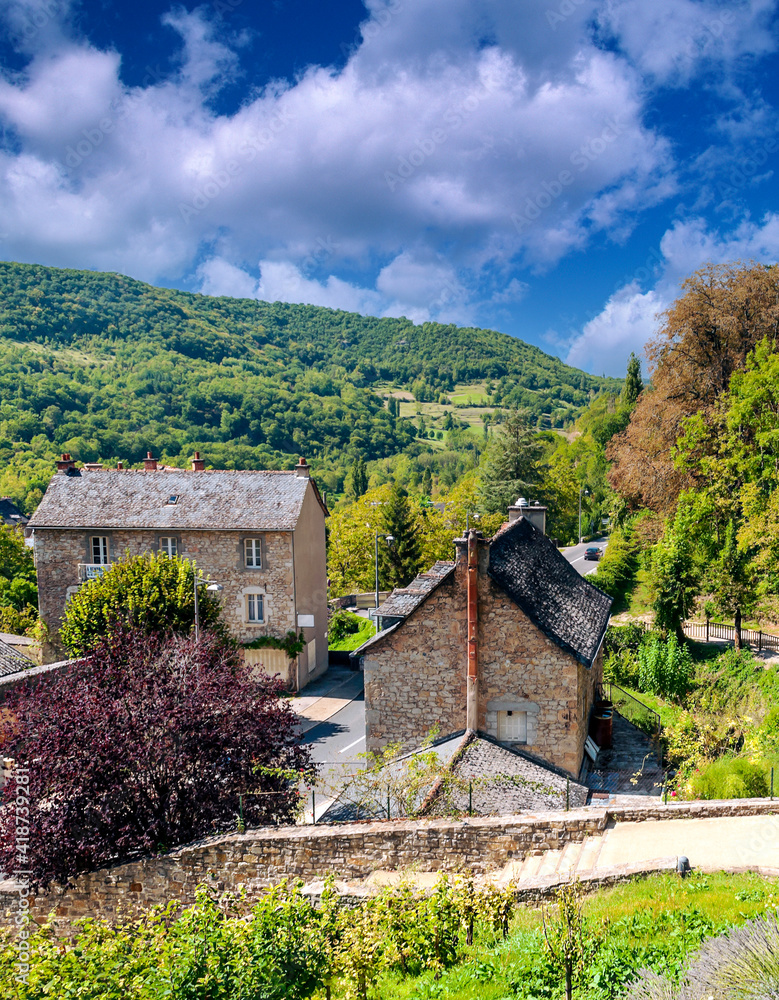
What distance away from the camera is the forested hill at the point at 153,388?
110438 mm

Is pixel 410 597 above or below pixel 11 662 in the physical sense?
above

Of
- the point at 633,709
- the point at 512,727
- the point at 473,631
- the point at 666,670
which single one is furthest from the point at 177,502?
the point at 666,670

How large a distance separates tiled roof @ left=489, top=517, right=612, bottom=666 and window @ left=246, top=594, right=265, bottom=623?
44.5 feet

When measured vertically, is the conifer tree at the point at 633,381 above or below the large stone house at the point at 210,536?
above

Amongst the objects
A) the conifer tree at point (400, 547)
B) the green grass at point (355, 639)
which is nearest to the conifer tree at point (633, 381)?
the conifer tree at point (400, 547)

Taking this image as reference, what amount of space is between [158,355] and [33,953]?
462ft

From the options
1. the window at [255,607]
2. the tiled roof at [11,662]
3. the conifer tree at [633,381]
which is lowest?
the tiled roof at [11,662]

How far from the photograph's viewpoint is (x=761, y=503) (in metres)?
27.0

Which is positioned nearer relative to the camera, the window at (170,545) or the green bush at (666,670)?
the green bush at (666,670)

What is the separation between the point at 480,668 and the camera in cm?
1605

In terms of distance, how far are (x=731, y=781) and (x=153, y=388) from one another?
12752 centimetres

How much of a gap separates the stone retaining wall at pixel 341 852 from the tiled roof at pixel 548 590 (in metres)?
4.18

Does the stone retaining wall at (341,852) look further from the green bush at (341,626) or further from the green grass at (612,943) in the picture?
the green bush at (341,626)

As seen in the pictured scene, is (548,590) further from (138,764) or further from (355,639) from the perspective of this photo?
(355,639)
